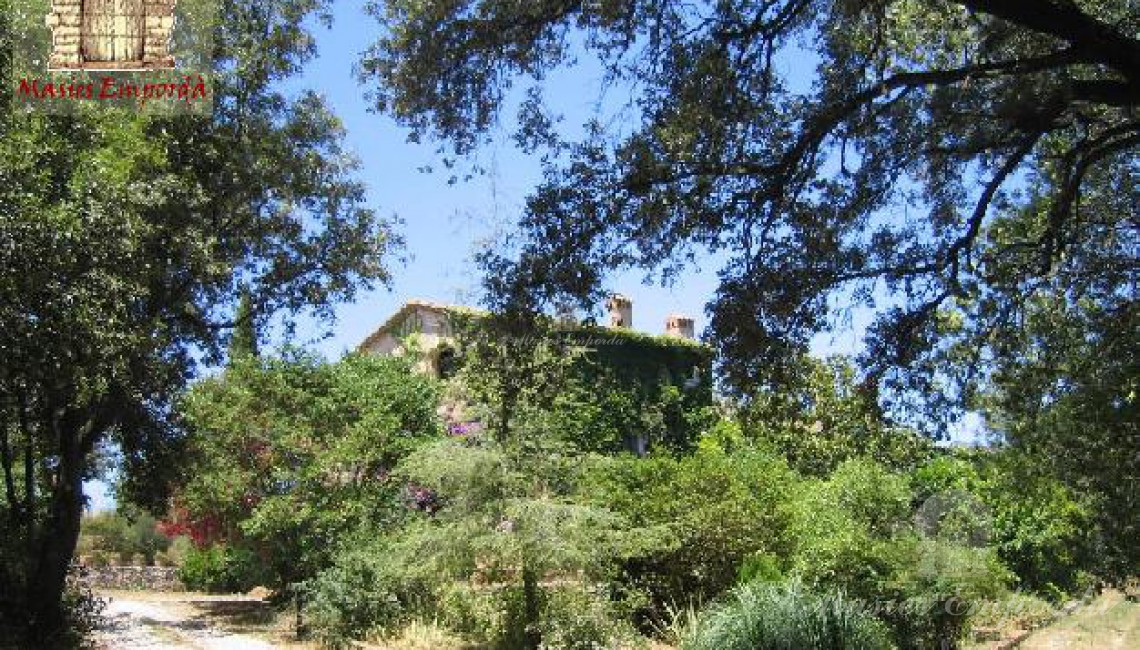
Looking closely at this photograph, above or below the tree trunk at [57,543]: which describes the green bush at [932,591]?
below

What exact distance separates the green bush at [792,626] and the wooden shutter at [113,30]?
28.5 feet

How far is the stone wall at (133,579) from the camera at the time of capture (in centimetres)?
2833

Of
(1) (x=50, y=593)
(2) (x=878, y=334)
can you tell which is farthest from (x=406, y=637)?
(2) (x=878, y=334)

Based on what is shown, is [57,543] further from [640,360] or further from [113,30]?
[640,360]

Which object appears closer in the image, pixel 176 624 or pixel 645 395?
pixel 176 624

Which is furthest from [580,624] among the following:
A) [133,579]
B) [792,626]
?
[133,579]

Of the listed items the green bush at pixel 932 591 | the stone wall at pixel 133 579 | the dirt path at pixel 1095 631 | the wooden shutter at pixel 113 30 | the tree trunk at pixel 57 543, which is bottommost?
the dirt path at pixel 1095 631

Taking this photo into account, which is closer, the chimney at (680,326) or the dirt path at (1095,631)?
the dirt path at (1095,631)

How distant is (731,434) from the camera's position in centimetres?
2056

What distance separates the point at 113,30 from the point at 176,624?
1095cm

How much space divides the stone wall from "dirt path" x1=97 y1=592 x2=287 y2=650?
10.4 ft

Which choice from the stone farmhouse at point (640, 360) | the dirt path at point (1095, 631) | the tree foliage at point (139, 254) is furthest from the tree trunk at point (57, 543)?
the dirt path at point (1095, 631)

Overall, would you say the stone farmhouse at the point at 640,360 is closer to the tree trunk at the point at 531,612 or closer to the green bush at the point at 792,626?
the tree trunk at the point at 531,612

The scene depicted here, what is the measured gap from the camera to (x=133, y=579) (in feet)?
94.4
